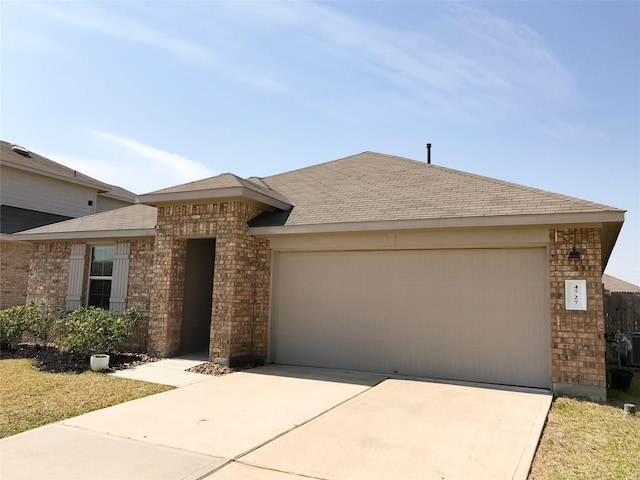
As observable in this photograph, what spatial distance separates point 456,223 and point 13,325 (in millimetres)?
10868

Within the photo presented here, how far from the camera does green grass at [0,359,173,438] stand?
541 centimetres

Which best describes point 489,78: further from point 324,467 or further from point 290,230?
point 324,467

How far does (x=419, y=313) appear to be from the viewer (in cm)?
833

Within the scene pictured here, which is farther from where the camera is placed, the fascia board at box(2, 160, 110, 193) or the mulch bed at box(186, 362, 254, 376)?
the fascia board at box(2, 160, 110, 193)

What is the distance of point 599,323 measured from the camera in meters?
6.84

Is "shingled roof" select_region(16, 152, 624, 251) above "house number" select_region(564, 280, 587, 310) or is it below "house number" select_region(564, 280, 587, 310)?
above

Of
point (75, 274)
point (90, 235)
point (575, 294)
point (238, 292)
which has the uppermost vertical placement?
point (90, 235)

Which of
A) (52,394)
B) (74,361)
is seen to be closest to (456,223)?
(52,394)

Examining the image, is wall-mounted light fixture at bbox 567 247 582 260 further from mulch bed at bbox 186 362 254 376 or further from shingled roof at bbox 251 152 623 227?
mulch bed at bbox 186 362 254 376

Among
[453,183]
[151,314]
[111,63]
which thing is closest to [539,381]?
[453,183]

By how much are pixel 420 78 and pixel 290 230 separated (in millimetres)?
4336

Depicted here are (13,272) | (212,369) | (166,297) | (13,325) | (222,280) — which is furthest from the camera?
(13,272)

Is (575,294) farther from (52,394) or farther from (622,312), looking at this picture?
(622,312)

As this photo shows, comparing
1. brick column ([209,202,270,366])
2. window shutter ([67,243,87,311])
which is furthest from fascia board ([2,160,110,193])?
brick column ([209,202,270,366])
